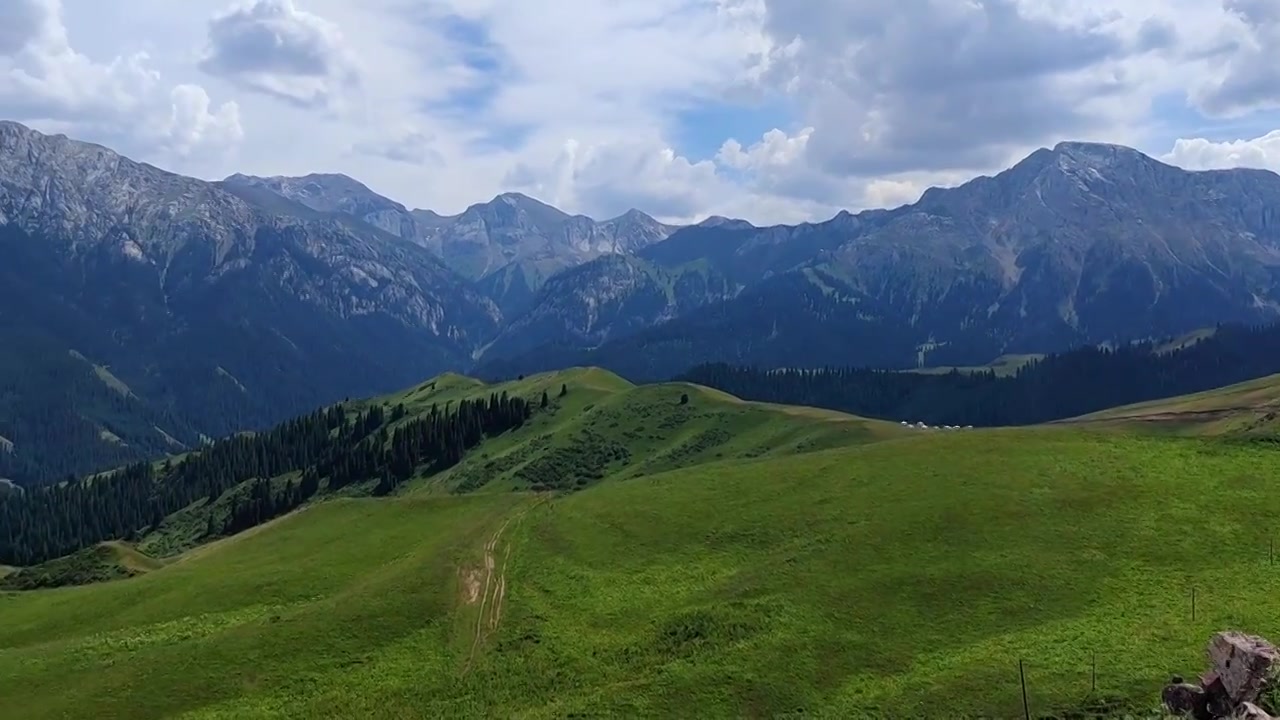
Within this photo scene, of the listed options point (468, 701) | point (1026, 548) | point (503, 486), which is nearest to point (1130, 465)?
point (1026, 548)

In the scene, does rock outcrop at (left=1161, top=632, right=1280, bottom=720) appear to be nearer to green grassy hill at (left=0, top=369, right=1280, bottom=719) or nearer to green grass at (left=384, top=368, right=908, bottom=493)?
green grassy hill at (left=0, top=369, right=1280, bottom=719)

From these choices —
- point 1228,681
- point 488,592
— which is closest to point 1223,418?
point 1228,681

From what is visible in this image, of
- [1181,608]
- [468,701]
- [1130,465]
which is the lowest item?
[468,701]

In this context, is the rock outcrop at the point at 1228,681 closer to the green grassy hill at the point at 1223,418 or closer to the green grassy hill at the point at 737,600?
the green grassy hill at the point at 737,600

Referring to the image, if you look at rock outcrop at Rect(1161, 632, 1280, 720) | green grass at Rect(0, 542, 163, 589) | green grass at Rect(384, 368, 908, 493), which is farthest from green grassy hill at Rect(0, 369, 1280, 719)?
green grass at Rect(384, 368, 908, 493)

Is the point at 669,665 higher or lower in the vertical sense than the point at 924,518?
lower

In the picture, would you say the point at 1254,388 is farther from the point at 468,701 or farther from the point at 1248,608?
the point at 468,701
